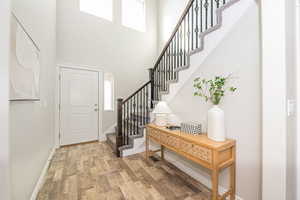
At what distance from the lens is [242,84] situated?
1371 millimetres

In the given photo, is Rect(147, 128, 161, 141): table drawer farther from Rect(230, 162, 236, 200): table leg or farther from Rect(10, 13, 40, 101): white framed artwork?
Rect(10, 13, 40, 101): white framed artwork

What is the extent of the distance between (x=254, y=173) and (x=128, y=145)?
2.11 m

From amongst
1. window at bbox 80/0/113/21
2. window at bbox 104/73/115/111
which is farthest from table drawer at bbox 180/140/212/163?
window at bbox 80/0/113/21

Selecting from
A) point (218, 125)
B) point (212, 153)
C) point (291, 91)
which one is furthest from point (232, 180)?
point (291, 91)

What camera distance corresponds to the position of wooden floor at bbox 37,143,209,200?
1586 millimetres

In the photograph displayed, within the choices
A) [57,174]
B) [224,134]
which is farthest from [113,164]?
[224,134]

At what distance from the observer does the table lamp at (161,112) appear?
215 centimetres

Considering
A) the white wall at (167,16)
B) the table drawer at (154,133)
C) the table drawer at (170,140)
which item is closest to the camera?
the table drawer at (170,140)

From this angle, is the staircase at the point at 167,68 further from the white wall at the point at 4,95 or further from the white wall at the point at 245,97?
the white wall at the point at 4,95

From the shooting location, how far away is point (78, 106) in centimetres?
330

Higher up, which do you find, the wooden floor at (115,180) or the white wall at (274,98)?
the white wall at (274,98)

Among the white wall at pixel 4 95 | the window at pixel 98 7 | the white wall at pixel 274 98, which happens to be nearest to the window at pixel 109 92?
the window at pixel 98 7

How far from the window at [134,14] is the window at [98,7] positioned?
1.49ft

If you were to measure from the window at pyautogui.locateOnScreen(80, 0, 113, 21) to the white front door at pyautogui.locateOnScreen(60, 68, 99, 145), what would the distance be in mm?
1717
